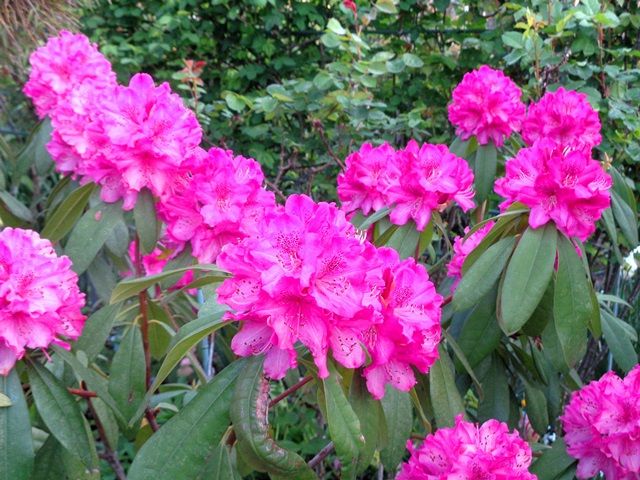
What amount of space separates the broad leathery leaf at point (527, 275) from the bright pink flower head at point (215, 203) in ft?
1.37

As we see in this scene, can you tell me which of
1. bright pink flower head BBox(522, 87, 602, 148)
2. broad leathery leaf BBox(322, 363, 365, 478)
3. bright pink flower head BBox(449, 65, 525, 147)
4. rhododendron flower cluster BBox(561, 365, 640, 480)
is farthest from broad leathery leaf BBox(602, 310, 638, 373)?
broad leathery leaf BBox(322, 363, 365, 478)

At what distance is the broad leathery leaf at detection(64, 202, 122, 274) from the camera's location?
1.35 meters

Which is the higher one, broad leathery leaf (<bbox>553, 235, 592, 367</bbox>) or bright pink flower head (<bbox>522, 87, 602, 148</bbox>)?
bright pink flower head (<bbox>522, 87, 602, 148</bbox>)

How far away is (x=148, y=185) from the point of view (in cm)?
130

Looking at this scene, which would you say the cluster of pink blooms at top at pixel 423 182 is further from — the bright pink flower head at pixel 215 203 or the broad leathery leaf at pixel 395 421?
the broad leathery leaf at pixel 395 421

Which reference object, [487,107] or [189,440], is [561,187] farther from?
[189,440]

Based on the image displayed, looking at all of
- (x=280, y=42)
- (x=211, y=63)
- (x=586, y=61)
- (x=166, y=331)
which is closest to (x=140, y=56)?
(x=211, y=63)

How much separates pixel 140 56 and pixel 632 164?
206 centimetres

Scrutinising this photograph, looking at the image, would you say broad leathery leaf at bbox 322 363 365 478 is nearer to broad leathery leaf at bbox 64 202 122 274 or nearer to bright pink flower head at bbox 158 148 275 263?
bright pink flower head at bbox 158 148 275 263

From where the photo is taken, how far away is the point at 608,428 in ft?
4.27

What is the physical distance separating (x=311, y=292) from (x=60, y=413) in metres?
0.52

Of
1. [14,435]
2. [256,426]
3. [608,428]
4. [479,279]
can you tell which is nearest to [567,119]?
[479,279]

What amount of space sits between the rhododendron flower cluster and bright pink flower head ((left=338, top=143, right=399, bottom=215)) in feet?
1.72

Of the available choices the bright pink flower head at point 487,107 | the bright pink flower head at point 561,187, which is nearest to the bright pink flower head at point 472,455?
the bright pink flower head at point 561,187
